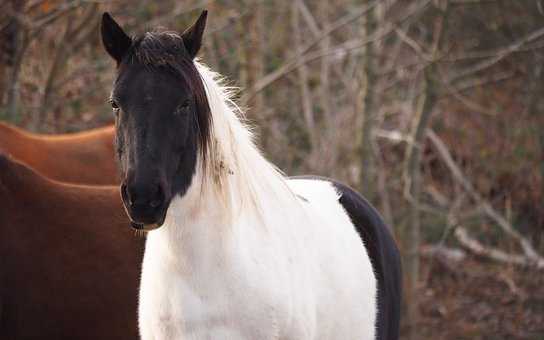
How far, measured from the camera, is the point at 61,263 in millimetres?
4160

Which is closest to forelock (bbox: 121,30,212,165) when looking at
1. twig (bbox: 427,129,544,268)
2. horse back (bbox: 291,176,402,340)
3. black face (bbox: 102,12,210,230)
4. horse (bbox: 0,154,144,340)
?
black face (bbox: 102,12,210,230)

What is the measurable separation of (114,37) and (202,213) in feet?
2.10


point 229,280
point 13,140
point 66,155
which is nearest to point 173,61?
point 229,280

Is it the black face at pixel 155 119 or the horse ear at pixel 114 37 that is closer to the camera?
the black face at pixel 155 119

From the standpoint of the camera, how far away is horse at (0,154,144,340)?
13.2 ft

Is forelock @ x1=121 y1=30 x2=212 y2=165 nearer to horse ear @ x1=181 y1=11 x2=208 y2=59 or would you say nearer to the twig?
horse ear @ x1=181 y1=11 x2=208 y2=59

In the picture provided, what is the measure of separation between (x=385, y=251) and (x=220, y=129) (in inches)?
53.1

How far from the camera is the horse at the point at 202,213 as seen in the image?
2.66 meters

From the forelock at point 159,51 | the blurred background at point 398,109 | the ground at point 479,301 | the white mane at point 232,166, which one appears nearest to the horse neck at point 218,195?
the white mane at point 232,166

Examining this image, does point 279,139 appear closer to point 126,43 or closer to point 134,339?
point 134,339

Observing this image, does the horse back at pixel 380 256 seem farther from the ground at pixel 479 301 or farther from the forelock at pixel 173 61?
the ground at pixel 479 301

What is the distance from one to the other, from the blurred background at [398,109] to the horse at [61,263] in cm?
238

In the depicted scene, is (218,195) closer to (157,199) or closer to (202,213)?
(202,213)

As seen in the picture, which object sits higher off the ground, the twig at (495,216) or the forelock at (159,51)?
the forelock at (159,51)
